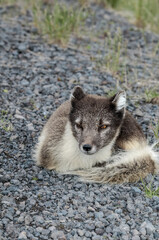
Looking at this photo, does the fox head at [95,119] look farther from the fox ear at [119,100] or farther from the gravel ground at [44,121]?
the gravel ground at [44,121]

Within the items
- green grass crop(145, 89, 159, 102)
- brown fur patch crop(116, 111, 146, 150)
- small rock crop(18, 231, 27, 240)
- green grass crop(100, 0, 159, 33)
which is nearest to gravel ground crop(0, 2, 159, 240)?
small rock crop(18, 231, 27, 240)

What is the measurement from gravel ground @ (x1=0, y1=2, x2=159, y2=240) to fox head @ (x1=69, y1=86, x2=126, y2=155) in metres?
0.55

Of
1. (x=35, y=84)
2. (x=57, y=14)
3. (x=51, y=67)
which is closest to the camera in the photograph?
(x=35, y=84)

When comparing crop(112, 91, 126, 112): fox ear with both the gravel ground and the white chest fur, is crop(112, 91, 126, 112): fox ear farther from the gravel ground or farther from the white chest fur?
the gravel ground

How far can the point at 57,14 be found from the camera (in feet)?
26.4

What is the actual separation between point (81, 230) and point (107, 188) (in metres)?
0.89

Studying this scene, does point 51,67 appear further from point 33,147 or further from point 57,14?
point 33,147

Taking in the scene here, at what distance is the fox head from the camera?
4.61 metres

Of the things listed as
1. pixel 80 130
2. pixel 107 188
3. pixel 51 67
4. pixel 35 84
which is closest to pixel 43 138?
pixel 80 130

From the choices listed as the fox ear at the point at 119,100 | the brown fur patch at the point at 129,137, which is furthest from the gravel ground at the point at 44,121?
the fox ear at the point at 119,100

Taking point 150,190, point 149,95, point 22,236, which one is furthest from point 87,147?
point 149,95

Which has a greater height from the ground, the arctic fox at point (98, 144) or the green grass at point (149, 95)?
the arctic fox at point (98, 144)

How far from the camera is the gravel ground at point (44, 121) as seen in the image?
12.9 ft

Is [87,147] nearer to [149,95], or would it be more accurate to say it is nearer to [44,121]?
[44,121]
